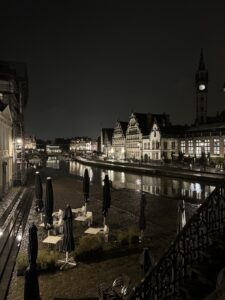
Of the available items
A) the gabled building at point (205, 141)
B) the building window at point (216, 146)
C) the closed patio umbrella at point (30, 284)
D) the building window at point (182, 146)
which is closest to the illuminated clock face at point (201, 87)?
the gabled building at point (205, 141)

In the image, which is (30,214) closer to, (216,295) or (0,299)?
(0,299)

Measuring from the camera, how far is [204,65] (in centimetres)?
10775

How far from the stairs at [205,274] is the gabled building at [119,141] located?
303 feet

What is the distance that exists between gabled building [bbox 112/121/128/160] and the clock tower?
26.4 metres

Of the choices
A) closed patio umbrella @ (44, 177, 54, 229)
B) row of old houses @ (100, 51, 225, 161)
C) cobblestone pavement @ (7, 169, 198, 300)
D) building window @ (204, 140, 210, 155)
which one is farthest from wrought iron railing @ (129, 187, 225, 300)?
building window @ (204, 140, 210, 155)

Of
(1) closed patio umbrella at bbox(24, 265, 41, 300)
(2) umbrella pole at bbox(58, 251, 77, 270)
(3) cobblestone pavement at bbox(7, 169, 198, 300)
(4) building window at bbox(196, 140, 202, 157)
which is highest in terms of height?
(4) building window at bbox(196, 140, 202, 157)

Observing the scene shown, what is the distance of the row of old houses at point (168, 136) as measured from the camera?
6863cm

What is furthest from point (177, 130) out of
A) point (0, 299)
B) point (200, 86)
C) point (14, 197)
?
point (0, 299)

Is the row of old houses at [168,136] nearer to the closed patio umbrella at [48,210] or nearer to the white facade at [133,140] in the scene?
the white facade at [133,140]

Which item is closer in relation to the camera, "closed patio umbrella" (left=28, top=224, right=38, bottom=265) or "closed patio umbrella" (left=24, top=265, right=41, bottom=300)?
"closed patio umbrella" (left=24, top=265, right=41, bottom=300)

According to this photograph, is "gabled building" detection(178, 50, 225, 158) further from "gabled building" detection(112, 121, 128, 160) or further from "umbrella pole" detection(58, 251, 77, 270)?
"umbrella pole" detection(58, 251, 77, 270)

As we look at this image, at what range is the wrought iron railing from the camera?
19.1 ft

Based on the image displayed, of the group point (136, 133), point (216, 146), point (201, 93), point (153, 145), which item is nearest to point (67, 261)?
point (216, 146)

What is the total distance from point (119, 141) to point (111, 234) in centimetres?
8793
